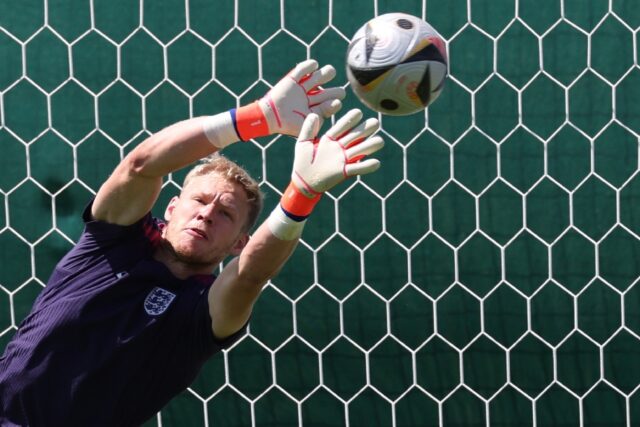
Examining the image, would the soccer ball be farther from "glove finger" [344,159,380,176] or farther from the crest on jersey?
the crest on jersey

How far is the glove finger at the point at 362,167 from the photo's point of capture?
1.57m

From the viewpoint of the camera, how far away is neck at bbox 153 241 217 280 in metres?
1.98

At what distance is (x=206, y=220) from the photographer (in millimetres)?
1928

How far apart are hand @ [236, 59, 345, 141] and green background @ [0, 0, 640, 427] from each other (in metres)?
0.73

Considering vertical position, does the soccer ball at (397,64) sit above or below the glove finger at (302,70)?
below

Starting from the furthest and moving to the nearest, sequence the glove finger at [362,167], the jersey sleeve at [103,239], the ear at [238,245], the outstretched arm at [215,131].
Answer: the ear at [238,245]
the jersey sleeve at [103,239]
the outstretched arm at [215,131]
the glove finger at [362,167]

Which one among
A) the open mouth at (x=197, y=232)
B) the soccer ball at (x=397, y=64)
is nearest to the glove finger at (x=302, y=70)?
the soccer ball at (x=397, y=64)

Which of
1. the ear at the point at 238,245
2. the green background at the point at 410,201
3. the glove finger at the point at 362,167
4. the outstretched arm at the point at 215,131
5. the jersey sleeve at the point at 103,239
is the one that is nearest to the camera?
the glove finger at the point at 362,167

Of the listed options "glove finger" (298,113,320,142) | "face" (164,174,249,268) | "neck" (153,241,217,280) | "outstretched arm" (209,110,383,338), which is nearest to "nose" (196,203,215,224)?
"face" (164,174,249,268)

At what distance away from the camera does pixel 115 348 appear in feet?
6.10

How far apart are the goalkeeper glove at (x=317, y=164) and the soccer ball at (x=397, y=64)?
0.75ft

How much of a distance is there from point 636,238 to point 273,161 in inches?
38.1

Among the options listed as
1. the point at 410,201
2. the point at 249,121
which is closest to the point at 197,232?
the point at 249,121

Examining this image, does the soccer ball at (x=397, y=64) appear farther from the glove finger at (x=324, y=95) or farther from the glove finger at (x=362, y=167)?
the glove finger at (x=362, y=167)
